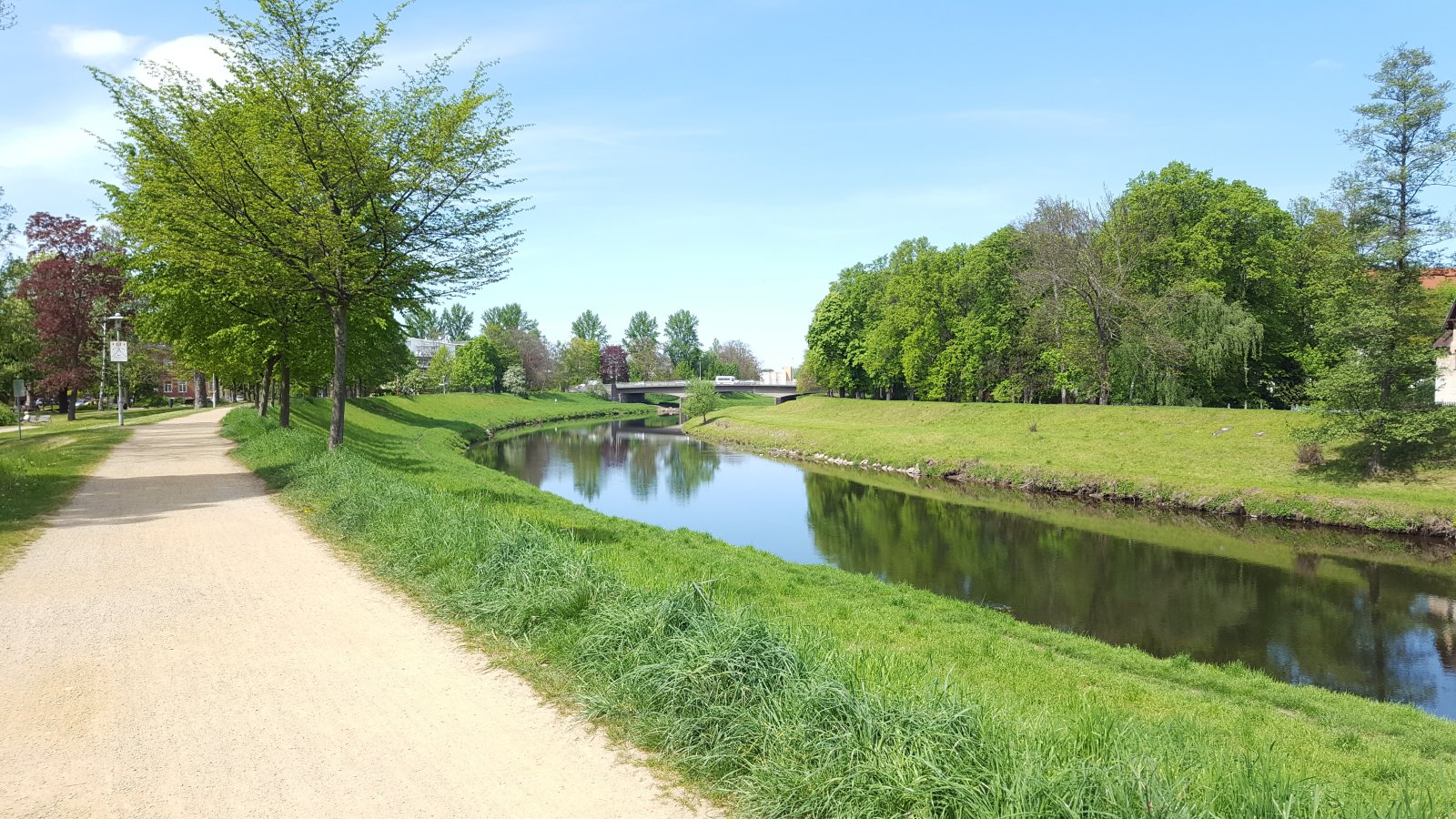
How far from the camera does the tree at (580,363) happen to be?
367 ft

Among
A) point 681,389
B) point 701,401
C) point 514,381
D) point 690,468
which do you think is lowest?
point 690,468

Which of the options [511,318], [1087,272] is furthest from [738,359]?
[1087,272]

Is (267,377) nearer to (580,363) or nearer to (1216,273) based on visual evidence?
(1216,273)

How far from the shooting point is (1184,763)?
4555 mm

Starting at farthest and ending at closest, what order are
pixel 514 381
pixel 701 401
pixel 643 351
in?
pixel 643 351, pixel 514 381, pixel 701 401

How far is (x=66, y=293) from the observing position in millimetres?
43281

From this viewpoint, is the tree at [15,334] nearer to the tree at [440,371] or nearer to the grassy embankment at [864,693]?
the grassy embankment at [864,693]

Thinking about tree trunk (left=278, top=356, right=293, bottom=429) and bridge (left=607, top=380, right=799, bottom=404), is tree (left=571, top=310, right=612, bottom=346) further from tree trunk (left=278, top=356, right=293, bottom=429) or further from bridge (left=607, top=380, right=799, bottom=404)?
tree trunk (left=278, top=356, right=293, bottom=429)

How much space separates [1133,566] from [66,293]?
2073 inches

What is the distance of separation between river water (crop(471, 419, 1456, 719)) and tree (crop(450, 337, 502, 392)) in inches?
2128

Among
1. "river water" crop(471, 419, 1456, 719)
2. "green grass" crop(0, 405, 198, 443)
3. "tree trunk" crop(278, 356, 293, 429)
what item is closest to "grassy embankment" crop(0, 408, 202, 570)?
"green grass" crop(0, 405, 198, 443)

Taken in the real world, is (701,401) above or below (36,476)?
above

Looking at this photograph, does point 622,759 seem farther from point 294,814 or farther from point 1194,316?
point 1194,316

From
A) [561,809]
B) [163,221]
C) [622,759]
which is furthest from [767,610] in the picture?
[163,221]
